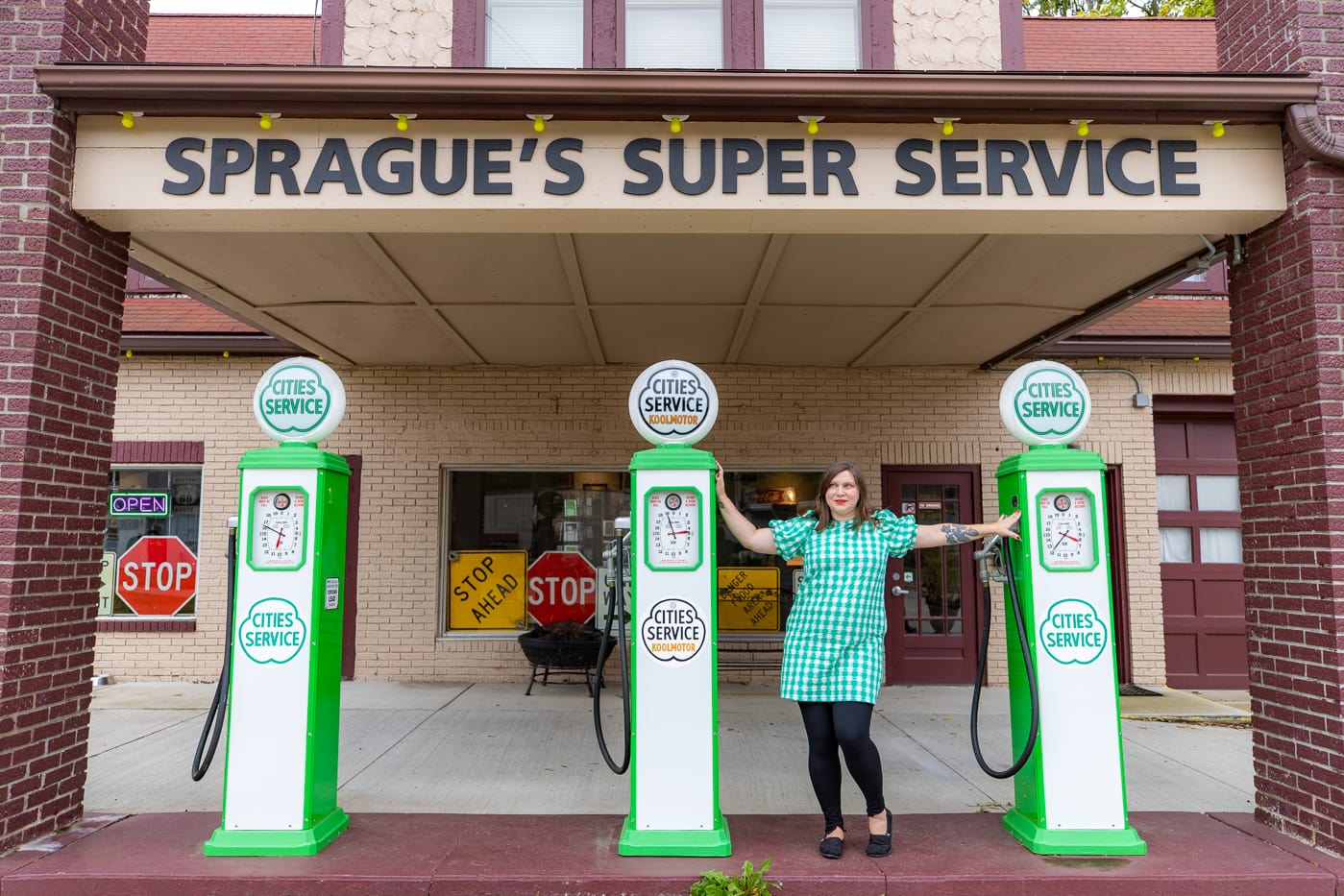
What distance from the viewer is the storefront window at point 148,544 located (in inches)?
341

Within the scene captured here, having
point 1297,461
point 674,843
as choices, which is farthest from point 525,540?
point 1297,461

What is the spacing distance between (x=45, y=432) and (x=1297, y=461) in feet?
20.8

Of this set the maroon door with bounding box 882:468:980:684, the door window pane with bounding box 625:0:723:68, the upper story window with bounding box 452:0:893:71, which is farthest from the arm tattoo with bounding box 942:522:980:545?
the maroon door with bounding box 882:468:980:684

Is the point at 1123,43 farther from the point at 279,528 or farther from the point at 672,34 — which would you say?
the point at 279,528

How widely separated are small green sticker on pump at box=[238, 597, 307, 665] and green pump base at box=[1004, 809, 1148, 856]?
3656 millimetres

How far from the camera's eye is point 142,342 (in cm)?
850

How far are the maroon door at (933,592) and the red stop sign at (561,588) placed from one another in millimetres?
3050

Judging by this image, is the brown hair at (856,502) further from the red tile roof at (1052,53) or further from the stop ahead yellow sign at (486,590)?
the red tile roof at (1052,53)

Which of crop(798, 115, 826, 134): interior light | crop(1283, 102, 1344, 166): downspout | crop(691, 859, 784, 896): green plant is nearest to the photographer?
crop(691, 859, 784, 896): green plant

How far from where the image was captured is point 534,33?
676 centimetres

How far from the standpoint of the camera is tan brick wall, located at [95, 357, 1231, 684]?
856 cm

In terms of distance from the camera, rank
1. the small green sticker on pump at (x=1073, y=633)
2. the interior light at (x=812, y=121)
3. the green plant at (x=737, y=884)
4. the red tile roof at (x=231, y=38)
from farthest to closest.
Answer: the red tile roof at (x=231, y=38) → the interior light at (x=812, y=121) → the small green sticker on pump at (x=1073, y=633) → the green plant at (x=737, y=884)

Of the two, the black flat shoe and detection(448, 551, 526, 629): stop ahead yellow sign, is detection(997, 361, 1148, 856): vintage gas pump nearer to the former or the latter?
the black flat shoe

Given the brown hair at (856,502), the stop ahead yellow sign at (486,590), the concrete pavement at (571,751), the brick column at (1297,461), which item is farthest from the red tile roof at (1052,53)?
the brown hair at (856,502)
